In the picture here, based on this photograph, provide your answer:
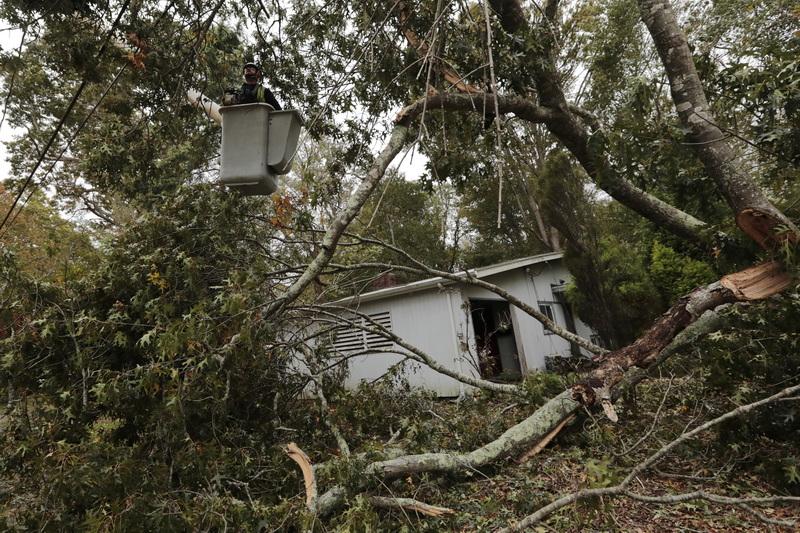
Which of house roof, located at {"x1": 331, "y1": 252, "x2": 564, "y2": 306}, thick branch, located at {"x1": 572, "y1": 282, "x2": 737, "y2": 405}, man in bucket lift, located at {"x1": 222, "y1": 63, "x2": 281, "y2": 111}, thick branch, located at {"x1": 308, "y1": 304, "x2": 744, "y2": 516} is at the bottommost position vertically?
thick branch, located at {"x1": 308, "y1": 304, "x2": 744, "y2": 516}

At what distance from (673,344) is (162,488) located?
15.9ft

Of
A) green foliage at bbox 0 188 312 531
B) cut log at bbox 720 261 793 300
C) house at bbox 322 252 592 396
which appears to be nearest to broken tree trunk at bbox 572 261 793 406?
cut log at bbox 720 261 793 300

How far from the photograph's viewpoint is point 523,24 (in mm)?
4535

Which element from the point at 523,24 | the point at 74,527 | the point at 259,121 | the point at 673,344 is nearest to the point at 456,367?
the point at 673,344

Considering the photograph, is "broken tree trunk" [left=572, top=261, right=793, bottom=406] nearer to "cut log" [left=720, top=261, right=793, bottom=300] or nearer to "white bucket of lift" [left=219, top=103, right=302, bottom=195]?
"cut log" [left=720, top=261, right=793, bottom=300]

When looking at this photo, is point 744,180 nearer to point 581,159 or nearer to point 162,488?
point 581,159

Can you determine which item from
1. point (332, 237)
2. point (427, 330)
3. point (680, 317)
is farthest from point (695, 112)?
point (427, 330)

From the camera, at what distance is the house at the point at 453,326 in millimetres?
8867

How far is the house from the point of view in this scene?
8.87 metres

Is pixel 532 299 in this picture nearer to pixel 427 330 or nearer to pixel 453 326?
pixel 453 326

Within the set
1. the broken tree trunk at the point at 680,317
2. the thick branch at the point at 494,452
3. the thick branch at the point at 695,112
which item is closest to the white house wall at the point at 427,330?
the thick branch at the point at 494,452

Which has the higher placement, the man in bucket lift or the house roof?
the house roof

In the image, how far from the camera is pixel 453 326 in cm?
892

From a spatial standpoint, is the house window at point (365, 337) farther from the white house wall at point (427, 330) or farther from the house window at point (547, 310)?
the house window at point (547, 310)
